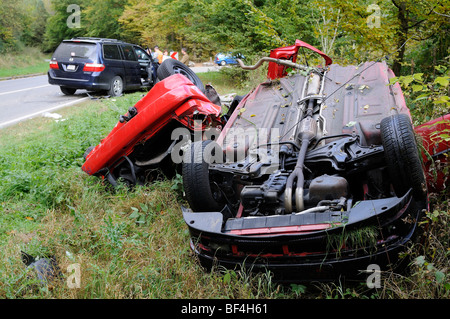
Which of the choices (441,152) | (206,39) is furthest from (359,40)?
(206,39)

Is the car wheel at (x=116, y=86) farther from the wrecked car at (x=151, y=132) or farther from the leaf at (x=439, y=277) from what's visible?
the leaf at (x=439, y=277)

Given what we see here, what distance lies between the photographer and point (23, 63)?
96.2 ft

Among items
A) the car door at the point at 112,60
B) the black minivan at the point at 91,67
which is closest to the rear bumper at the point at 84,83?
the black minivan at the point at 91,67


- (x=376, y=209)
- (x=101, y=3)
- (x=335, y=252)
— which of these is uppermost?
(x=376, y=209)

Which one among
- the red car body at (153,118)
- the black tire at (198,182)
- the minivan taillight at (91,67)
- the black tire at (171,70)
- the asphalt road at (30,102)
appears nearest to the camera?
the black tire at (198,182)

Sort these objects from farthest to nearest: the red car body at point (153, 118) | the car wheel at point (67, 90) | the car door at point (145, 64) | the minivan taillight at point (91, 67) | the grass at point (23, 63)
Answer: the grass at point (23, 63)
the car door at point (145, 64)
the car wheel at point (67, 90)
the minivan taillight at point (91, 67)
the red car body at point (153, 118)

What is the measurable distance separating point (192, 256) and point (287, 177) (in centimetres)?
107

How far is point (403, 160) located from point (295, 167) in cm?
85

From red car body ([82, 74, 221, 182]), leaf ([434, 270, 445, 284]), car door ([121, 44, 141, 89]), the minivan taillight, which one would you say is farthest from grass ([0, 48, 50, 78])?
leaf ([434, 270, 445, 284])

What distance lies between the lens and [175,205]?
464cm

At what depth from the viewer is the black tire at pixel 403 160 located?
118 inches

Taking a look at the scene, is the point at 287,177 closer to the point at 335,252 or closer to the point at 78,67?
the point at 335,252

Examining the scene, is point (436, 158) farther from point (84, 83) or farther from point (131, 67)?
point (131, 67)

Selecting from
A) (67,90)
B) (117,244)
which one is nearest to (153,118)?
(117,244)
